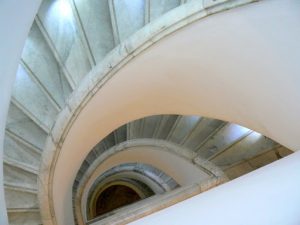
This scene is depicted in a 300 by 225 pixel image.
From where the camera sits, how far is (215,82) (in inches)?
116

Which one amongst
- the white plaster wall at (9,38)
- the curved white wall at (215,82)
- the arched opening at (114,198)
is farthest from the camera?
the arched opening at (114,198)

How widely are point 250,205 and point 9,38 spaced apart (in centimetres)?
134

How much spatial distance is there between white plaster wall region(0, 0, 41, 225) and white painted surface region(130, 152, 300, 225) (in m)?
1.00

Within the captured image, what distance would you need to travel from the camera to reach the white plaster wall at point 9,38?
56.2 inches

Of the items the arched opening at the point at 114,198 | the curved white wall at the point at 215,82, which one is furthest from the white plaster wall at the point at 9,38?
the arched opening at the point at 114,198

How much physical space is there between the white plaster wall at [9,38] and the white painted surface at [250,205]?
39.3 inches

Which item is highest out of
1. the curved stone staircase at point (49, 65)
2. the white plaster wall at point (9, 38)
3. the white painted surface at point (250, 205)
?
the curved stone staircase at point (49, 65)

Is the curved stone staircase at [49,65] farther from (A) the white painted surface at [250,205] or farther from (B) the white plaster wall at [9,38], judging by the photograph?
(A) the white painted surface at [250,205]

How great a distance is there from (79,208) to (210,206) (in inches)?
162

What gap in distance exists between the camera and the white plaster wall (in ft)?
4.68

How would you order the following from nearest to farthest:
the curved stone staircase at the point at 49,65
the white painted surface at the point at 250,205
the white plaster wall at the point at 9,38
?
the white painted surface at the point at 250,205
the white plaster wall at the point at 9,38
the curved stone staircase at the point at 49,65

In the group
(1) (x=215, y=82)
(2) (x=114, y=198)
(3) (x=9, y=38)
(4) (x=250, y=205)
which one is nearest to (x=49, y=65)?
(3) (x=9, y=38)

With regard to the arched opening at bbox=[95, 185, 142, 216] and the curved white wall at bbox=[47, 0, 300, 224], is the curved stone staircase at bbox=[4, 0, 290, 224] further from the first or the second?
the arched opening at bbox=[95, 185, 142, 216]

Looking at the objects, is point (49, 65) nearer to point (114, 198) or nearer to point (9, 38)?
point (9, 38)
